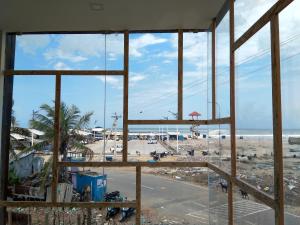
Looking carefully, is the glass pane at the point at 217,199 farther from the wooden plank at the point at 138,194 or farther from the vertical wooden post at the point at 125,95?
the vertical wooden post at the point at 125,95

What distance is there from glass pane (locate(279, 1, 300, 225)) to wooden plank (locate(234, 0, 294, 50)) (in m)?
0.06

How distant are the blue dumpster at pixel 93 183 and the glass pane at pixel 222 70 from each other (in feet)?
6.82

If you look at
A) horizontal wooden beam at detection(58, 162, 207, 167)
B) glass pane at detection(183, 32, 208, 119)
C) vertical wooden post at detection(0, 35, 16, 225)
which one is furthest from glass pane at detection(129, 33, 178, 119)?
vertical wooden post at detection(0, 35, 16, 225)

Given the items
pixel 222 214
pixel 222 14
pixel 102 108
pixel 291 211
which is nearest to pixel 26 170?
pixel 102 108

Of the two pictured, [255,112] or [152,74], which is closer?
[255,112]

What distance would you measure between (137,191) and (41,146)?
1.68 meters

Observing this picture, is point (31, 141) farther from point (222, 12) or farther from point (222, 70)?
point (222, 12)

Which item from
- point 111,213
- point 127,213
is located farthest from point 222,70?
point 111,213

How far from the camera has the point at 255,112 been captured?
2.74 m

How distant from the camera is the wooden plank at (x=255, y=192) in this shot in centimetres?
235

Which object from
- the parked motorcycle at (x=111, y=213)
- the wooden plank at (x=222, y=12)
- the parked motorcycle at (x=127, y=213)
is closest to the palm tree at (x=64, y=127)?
the parked motorcycle at (x=111, y=213)

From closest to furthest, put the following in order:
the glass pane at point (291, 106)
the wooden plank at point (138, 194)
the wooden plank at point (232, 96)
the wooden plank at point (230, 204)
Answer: the glass pane at point (291, 106), the wooden plank at point (232, 96), the wooden plank at point (230, 204), the wooden plank at point (138, 194)

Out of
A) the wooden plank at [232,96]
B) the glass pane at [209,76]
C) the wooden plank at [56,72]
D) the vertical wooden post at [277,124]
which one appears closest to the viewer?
the vertical wooden post at [277,124]

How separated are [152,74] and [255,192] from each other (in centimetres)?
260
